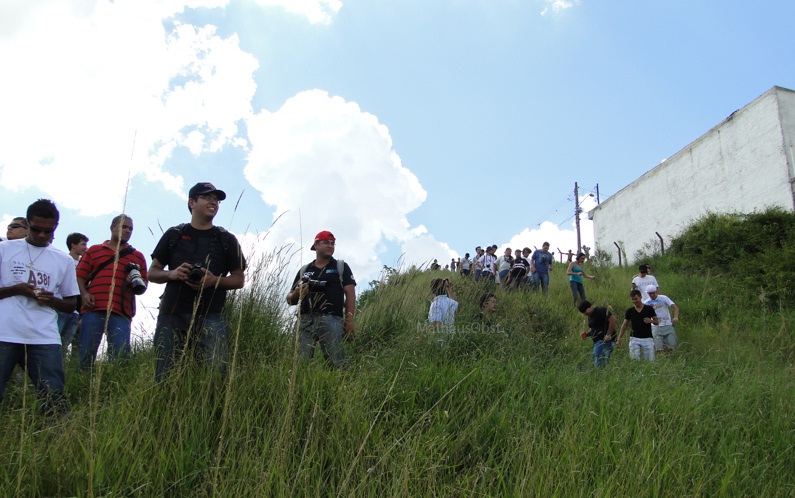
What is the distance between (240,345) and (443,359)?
168 centimetres

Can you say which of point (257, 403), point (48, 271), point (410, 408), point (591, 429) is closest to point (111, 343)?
point (48, 271)

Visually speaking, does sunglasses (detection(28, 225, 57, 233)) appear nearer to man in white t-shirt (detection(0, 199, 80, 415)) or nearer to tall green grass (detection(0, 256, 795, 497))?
man in white t-shirt (detection(0, 199, 80, 415))

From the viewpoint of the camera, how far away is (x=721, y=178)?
2089 cm

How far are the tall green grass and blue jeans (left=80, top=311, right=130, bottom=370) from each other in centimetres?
18

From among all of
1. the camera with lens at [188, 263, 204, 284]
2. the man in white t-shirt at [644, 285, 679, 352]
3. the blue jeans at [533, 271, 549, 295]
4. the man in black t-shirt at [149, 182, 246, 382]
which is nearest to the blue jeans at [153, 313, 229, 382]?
the man in black t-shirt at [149, 182, 246, 382]

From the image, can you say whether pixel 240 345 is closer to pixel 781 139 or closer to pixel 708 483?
pixel 708 483

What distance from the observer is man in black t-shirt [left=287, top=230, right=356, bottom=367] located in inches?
181

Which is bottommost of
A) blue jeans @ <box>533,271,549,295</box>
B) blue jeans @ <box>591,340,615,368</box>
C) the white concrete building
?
blue jeans @ <box>591,340,615,368</box>

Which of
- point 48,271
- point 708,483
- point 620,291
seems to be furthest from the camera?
point 620,291

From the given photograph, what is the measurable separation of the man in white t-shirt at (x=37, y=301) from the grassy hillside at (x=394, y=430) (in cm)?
19

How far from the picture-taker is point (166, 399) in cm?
296

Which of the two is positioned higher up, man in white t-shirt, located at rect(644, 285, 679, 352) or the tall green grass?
man in white t-shirt, located at rect(644, 285, 679, 352)

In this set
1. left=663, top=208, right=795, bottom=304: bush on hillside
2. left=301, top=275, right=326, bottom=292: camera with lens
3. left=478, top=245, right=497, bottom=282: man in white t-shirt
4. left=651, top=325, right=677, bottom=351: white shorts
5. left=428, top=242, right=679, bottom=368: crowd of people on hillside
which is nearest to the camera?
left=301, top=275, right=326, bottom=292: camera with lens

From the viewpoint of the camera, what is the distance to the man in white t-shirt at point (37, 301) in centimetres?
329
